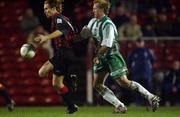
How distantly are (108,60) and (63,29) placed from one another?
1.11 m

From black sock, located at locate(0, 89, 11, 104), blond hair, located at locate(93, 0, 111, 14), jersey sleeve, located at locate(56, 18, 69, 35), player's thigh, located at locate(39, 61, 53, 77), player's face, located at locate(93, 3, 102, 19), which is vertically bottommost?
black sock, located at locate(0, 89, 11, 104)

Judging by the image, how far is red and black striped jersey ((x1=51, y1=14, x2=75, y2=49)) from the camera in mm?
13156

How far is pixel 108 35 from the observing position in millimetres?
12969

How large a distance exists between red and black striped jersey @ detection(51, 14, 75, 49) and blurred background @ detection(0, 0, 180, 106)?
602cm

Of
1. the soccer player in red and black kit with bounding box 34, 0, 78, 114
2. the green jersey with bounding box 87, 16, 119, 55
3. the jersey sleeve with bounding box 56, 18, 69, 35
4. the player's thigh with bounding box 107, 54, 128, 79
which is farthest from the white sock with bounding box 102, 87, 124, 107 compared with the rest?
the jersey sleeve with bounding box 56, 18, 69, 35

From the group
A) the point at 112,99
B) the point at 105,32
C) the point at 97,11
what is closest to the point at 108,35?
the point at 105,32

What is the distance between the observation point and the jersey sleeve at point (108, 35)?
12891 mm

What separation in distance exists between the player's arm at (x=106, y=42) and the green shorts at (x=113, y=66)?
33 cm

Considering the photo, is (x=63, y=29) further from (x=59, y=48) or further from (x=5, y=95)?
(x=5, y=95)

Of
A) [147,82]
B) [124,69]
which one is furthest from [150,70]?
[124,69]

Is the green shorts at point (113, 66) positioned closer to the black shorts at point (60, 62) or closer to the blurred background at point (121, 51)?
the black shorts at point (60, 62)

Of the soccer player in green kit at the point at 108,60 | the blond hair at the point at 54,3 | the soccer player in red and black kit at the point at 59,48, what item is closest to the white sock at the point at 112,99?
the soccer player in green kit at the point at 108,60

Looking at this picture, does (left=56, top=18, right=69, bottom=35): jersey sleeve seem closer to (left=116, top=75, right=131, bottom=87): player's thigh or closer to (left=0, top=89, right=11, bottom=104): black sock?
(left=116, top=75, right=131, bottom=87): player's thigh

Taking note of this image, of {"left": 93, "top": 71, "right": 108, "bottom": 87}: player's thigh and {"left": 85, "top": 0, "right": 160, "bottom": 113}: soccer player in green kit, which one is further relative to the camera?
{"left": 93, "top": 71, "right": 108, "bottom": 87}: player's thigh
